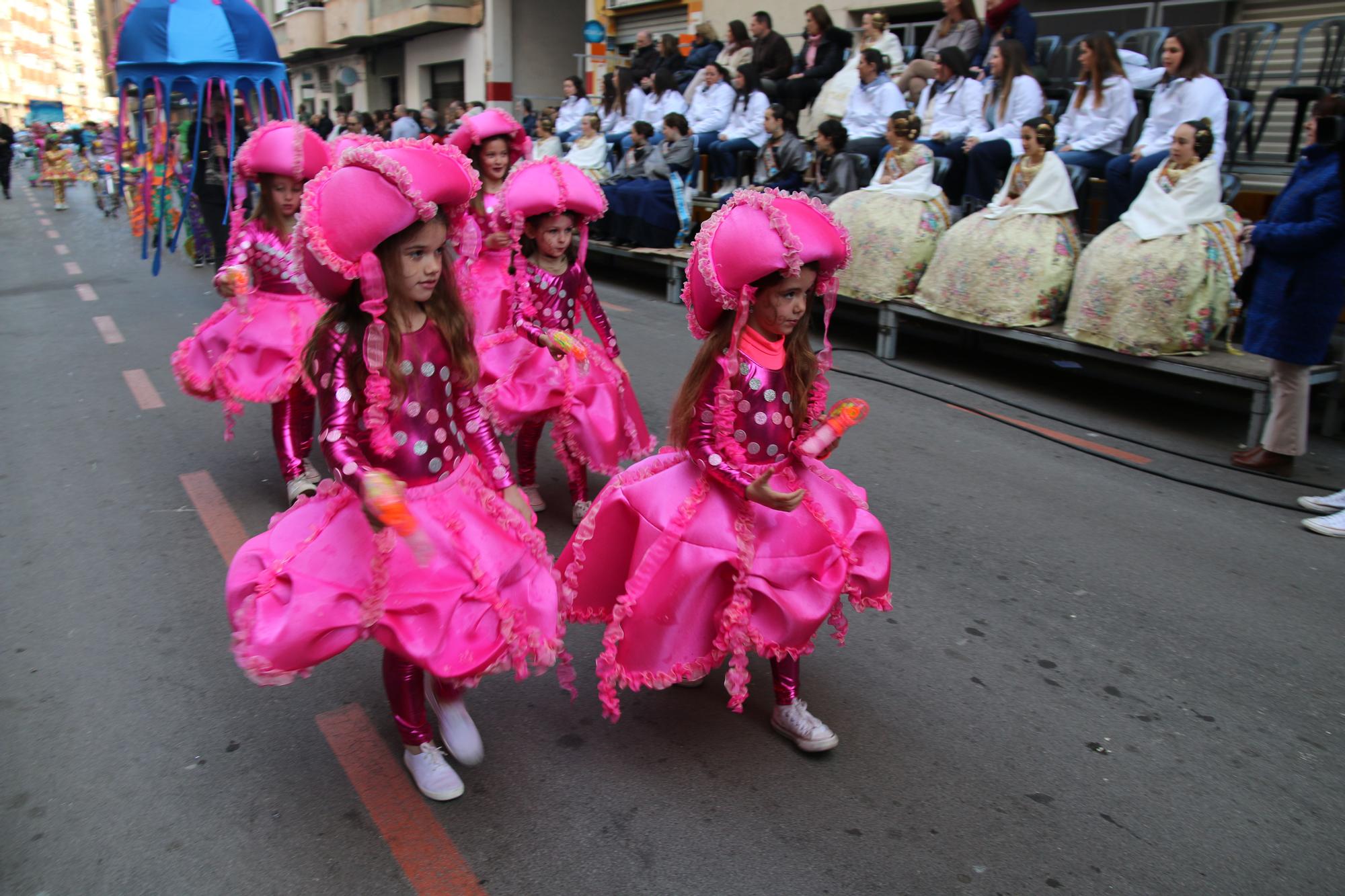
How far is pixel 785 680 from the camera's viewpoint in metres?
3.11

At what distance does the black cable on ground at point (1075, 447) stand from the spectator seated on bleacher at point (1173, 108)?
2.48m

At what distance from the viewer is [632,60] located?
16.4 m

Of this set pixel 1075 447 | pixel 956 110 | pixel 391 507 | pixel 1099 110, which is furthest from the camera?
pixel 956 110

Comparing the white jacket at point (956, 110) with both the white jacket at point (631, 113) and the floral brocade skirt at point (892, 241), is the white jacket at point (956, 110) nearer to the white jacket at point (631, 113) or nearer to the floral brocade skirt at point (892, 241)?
the floral brocade skirt at point (892, 241)

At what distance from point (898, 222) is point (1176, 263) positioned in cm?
248

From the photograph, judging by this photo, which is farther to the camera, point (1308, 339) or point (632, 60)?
point (632, 60)

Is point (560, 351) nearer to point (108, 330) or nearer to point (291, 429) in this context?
point (291, 429)

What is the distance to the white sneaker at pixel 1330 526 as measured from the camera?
16.4 feet

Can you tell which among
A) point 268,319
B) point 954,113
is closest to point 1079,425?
point 954,113

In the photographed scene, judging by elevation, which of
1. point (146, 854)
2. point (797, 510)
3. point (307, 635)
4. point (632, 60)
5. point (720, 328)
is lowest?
point (146, 854)

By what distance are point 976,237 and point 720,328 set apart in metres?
5.38

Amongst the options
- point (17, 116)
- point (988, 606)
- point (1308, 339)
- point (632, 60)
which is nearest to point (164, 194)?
point (988, 606)

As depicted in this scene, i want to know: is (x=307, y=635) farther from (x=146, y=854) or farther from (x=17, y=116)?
(x=17, y=116)

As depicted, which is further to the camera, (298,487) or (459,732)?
(298,487)
